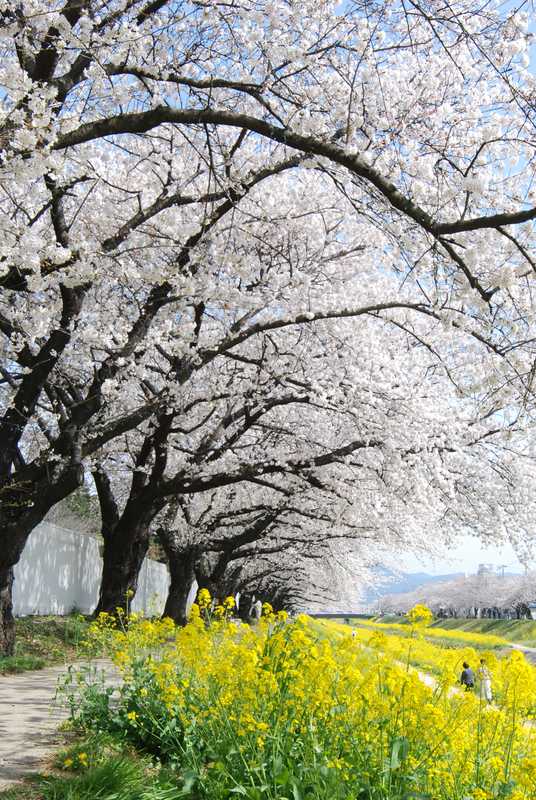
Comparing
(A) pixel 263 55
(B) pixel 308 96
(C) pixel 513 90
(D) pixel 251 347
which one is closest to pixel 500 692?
(C) pixel 513 90

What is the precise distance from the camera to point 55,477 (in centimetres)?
916

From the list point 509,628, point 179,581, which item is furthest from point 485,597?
point 179,581

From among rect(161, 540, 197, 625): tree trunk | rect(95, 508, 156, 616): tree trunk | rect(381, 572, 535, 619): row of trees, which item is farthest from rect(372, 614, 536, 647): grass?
rect(95, 508, 156, 616): tree trunk

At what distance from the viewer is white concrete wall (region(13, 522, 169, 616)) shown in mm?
16125

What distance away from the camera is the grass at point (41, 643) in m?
9.70

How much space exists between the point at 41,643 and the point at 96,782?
9.11m

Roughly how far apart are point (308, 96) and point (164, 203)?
10.7 feet

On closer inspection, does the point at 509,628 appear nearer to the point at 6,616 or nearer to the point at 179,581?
the point at 179,581

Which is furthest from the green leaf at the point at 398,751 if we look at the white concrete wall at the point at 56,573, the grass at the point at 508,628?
the grass at the point at 508,628

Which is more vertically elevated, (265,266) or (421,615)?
(265,266)

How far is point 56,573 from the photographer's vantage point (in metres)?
18.3

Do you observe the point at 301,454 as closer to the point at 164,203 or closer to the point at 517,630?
the point at 164,203

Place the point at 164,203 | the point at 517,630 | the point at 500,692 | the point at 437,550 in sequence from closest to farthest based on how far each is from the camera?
the point at 500,692
the point at 164,203
the point at 437,550
the point at 517,630

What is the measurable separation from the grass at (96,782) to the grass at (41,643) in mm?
4601
